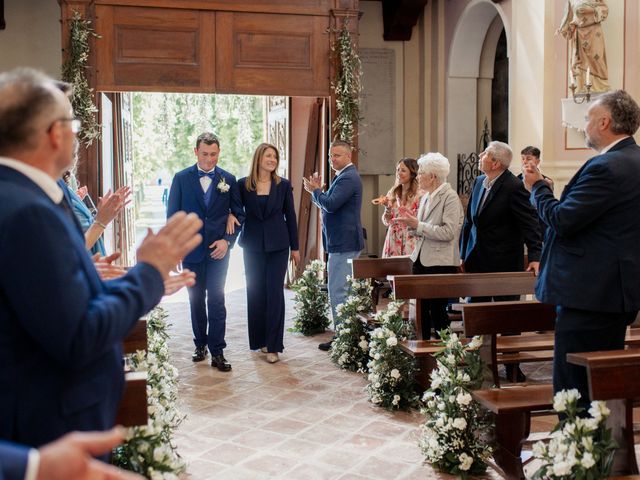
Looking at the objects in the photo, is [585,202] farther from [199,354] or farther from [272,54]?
[272,54]

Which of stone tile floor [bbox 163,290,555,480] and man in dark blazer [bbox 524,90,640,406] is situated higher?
man in dark blazer [bbox 524,90,640,406]

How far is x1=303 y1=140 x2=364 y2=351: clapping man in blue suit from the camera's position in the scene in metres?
6.39

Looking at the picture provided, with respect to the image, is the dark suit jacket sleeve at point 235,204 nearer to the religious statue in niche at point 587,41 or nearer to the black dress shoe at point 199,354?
the black dress shoe at point 199,354

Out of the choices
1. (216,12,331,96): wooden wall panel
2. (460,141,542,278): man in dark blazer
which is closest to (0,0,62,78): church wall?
(216,12,331,96): wooden wall panel

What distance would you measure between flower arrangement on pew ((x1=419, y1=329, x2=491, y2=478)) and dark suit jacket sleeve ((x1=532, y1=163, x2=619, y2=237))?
1023 mm

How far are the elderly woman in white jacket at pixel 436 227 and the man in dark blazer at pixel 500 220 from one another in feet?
0.51

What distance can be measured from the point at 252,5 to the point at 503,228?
4.09 meters

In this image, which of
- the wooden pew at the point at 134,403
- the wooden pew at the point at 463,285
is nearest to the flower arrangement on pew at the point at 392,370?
Answer: the wooden pew at the point at 463,285

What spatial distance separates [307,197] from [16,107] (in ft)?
27.8

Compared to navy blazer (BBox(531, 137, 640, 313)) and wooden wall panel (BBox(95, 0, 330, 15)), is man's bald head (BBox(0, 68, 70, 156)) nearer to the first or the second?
navy blazer (BBox(531, 137, 640, 313))

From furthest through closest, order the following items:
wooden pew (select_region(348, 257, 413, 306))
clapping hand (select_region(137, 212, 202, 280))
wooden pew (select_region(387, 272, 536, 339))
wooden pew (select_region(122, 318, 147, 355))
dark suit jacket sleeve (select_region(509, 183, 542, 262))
Answer: wooden pew (select_region(348, 257, 413, 306)), dark suit jacket sleeve (select_region(509, 183, 542, 262)), wooden pew (select_region(387, 272, 536, 339)), wooden pew (select_region(122, 318, 147, 355)), clapping hand (select_region(137, 212, 202, 280))

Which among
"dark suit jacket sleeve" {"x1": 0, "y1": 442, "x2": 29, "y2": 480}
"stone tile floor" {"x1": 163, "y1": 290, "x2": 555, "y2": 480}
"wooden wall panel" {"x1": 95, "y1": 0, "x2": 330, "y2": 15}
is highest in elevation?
"wooden wall panel" {"x1": 95, "y1": 0, "x2": 330, "y2": 15}

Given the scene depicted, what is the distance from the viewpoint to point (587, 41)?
310 inches

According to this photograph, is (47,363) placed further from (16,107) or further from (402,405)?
(402,405)
